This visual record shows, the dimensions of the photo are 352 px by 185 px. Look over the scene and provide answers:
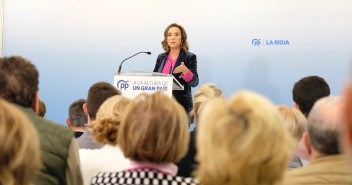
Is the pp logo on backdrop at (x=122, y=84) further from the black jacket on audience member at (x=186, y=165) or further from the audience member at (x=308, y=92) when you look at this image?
the black jacket on audience member at (x=186, y=165)

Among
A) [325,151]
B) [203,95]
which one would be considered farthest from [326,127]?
[203,95]

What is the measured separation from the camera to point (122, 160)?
1865 millimetres

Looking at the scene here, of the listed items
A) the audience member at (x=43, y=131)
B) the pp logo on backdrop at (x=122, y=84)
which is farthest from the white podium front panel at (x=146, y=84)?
the audience member at (x=43, y=131)

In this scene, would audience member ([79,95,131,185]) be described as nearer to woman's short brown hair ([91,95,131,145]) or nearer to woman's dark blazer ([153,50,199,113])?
woman's short brown hair ([91,95,131,145])

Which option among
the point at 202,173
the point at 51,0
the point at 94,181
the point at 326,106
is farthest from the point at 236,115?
the point at 51,0

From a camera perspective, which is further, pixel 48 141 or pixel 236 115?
→ pixel 48 141

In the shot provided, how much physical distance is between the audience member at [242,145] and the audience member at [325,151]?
0.30m

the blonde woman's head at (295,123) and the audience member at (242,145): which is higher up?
the audience member at (242,145)

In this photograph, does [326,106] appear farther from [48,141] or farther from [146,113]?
[48,141]

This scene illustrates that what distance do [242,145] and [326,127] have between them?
1.70 feet

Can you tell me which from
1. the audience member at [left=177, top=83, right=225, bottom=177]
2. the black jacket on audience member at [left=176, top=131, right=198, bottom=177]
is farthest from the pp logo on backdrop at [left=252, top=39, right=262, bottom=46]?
the black jacket on audience member at [left=176, top=131, right=198, bottom=177]

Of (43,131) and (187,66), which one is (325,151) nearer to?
(43,131)

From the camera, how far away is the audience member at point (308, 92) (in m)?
2.89

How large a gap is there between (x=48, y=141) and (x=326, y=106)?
44.0 inches
